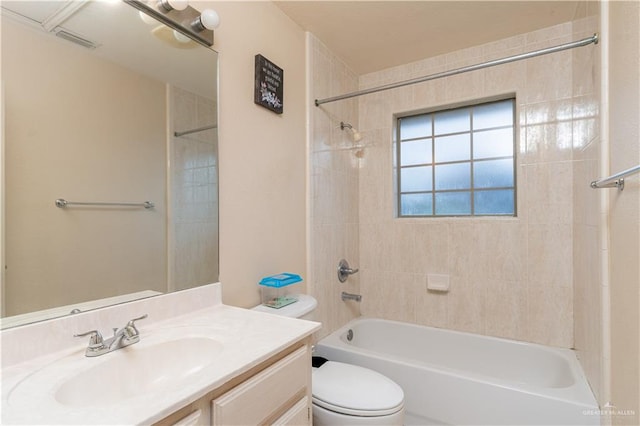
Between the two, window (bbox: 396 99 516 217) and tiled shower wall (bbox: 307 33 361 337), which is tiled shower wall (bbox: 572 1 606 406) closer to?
window (bbox: 396 99 516 217)

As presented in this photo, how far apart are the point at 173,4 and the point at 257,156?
699mm

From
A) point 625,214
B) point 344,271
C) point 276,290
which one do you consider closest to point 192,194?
point 276,290

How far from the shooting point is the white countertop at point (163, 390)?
581 millimetres

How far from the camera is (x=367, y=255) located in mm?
2582

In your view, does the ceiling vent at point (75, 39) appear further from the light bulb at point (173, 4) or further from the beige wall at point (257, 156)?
the beige wall at point (257, 156)

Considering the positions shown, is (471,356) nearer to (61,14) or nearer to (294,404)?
(294,404)

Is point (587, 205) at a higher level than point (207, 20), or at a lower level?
lower

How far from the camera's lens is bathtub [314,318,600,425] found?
1.43 m

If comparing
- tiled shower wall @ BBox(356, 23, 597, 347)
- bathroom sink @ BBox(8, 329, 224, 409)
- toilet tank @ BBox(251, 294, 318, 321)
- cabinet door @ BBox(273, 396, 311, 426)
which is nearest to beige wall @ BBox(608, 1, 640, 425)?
tiled shower wall @ BBox(356, 23, 597, 347)

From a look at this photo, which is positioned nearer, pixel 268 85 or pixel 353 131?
pixel 268 85

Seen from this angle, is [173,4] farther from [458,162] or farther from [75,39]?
[458,162]

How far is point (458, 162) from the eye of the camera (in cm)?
237

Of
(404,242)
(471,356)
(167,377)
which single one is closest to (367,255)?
(404,242)

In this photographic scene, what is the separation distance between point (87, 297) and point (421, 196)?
224 cm
